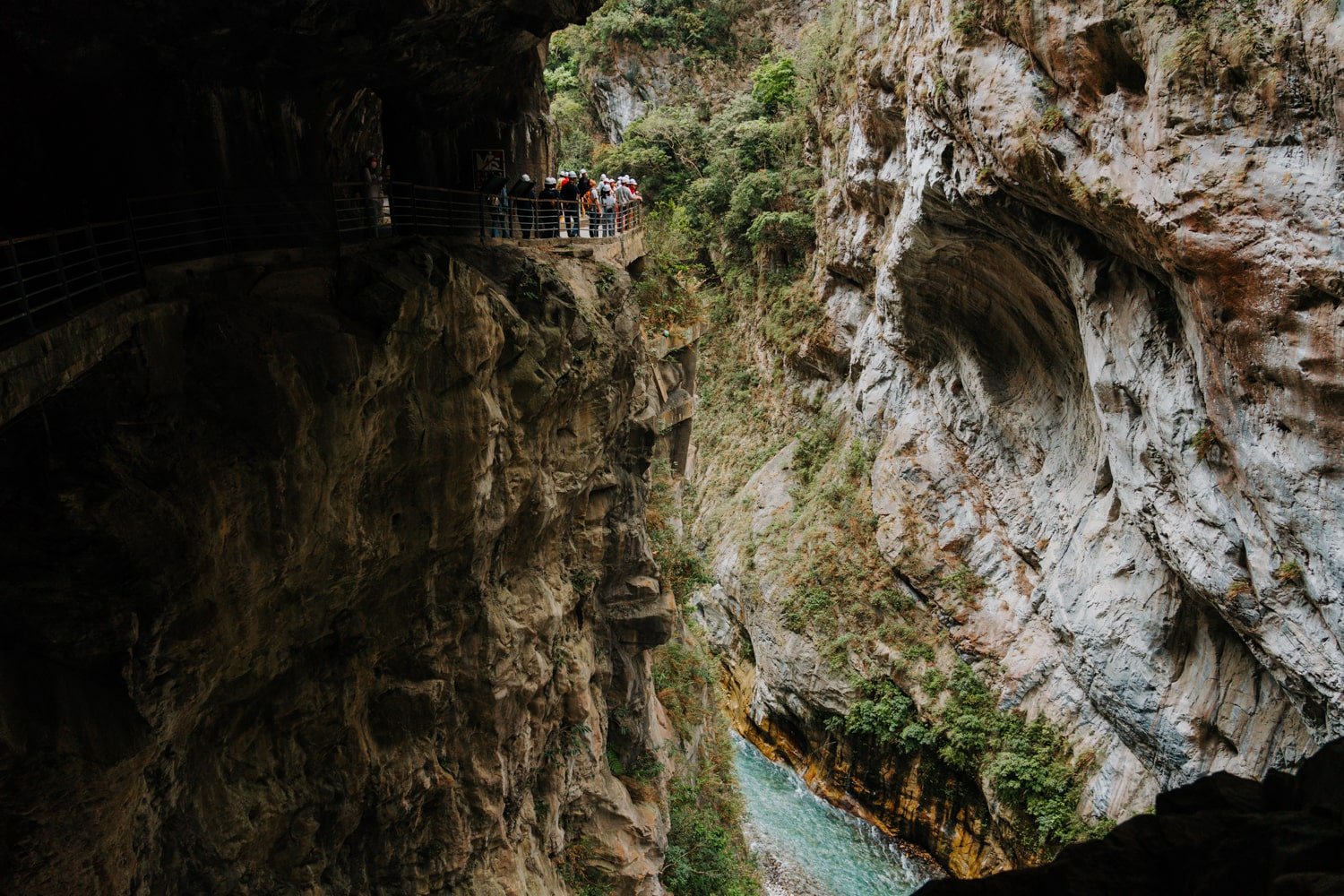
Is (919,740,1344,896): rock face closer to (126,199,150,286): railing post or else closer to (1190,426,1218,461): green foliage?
(1190,426,1218,461): green foliage

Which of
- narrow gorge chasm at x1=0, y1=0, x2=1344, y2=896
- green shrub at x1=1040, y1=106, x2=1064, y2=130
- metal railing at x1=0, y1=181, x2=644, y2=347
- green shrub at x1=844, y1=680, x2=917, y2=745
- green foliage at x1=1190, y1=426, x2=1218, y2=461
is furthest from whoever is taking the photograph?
green shrub at x1=844, y1=680, x2=917, y2=745

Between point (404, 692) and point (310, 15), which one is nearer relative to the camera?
point (310, 15)

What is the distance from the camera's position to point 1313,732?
38.5 ft

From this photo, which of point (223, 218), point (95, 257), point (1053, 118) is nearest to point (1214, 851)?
point (95, 257)

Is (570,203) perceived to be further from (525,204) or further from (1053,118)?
(1053,118)

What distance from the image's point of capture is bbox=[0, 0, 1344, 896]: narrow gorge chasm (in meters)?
6.32

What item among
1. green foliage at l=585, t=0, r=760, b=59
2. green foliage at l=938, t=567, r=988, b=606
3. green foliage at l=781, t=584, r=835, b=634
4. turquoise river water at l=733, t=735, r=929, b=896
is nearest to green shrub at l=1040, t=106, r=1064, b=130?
green foliage at l=938, t=567, r=988, b=606

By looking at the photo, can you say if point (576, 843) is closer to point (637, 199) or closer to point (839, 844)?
point (839, 844)

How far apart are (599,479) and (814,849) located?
41.4 ft

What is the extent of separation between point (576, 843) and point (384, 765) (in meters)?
6.37

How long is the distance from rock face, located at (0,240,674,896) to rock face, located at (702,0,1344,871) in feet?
26.3

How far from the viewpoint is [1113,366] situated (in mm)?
14414

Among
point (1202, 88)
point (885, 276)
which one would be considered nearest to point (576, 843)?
point (1202, 88)

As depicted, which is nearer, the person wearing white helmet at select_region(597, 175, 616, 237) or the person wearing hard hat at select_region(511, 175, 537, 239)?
the person wearing hard hat at select_region(511, 175, 537, 239)
